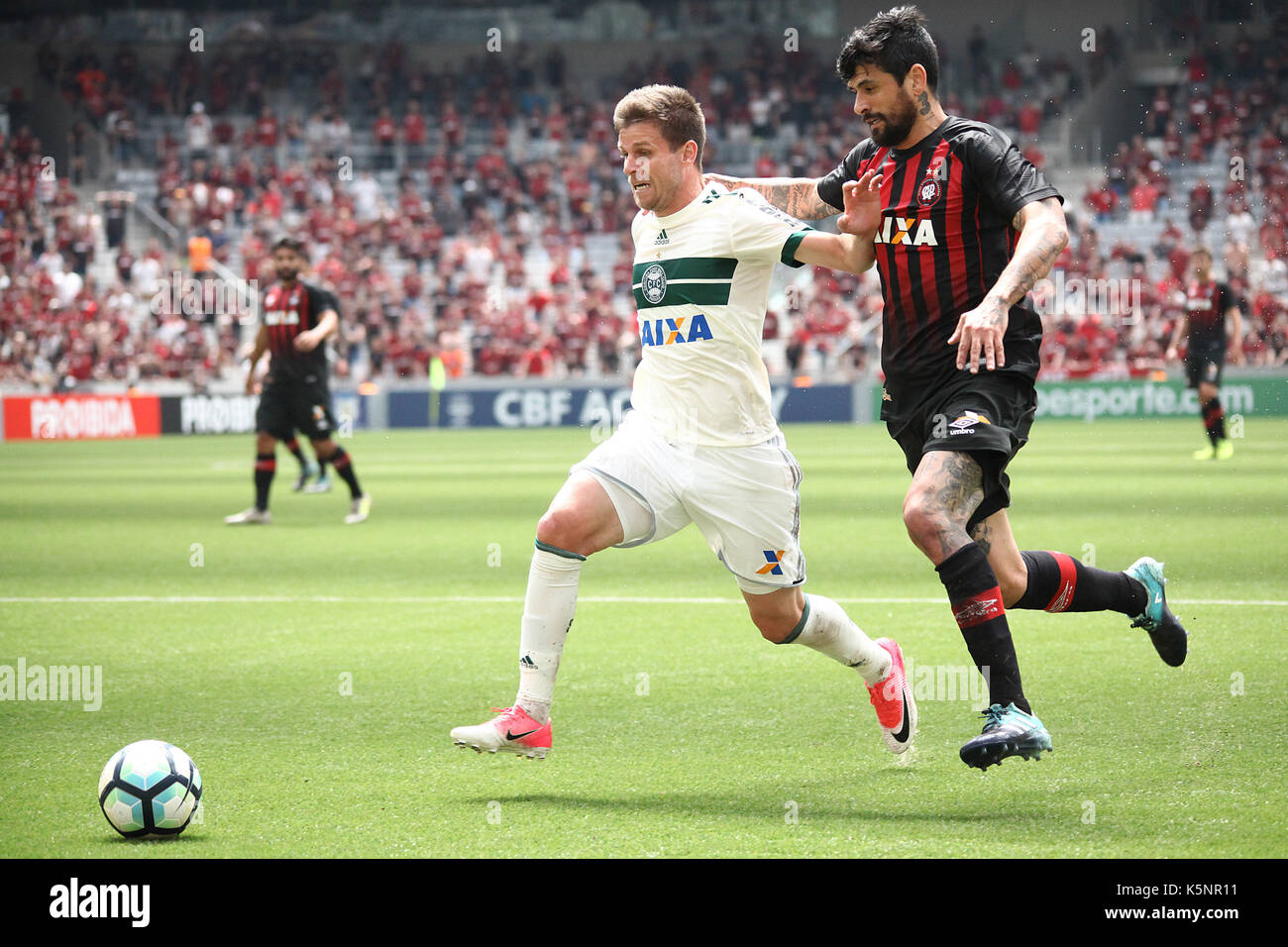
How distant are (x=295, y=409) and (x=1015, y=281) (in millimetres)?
9258

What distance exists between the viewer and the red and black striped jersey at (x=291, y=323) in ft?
41.3

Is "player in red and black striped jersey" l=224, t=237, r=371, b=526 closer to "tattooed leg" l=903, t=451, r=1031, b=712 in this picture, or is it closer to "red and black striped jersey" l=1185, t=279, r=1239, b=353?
"tattooed leg" l=903, t=451, r=1031, b=712

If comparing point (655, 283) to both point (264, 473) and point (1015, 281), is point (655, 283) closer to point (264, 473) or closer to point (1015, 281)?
point (1015, 281)

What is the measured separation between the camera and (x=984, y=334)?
13.8 feet

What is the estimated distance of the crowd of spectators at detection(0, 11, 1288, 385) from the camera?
29547mm

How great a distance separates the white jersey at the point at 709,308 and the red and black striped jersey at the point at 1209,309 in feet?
45.2

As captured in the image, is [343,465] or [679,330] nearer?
[679,330]

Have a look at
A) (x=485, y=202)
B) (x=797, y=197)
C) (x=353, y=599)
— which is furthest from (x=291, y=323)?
(x=485, y=202)

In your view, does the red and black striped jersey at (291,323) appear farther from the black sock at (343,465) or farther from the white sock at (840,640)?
the white sock at (840,640)

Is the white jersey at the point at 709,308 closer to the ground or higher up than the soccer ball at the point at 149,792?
higher up

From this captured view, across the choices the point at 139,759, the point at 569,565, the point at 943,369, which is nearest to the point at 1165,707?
the point at 943,369

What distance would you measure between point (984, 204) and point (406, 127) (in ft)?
107

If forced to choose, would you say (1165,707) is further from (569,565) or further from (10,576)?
(10,576)

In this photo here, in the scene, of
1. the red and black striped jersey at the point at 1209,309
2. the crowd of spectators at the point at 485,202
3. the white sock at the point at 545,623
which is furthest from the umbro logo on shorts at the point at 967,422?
the crowd of spectators at the point at 485,202
